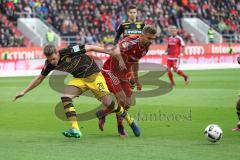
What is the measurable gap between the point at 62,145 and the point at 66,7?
33.1 meters

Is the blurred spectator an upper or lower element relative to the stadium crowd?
lower

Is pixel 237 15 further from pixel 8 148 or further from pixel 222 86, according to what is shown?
pixel 8 148

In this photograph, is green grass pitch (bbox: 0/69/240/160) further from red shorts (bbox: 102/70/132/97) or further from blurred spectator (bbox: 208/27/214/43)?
blurred spectator (bbox: 208/27/214/43)

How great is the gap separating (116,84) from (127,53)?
0.68 m

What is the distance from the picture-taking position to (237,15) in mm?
55125

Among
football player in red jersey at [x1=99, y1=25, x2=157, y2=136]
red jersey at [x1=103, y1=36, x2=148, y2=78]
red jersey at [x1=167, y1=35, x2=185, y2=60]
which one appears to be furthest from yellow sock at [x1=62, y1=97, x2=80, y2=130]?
red jersey at [x1=167, y1=35, x2=185, y2=60]

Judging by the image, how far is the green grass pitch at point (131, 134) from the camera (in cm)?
944

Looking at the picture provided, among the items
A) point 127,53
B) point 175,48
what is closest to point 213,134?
point 127,53

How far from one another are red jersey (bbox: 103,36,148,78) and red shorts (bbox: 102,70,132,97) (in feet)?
0.30

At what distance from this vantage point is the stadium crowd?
135ft

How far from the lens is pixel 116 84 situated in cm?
1242

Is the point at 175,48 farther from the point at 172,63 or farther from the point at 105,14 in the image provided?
the point at 105,14

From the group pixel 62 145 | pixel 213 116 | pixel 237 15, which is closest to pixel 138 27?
pixel 213 116

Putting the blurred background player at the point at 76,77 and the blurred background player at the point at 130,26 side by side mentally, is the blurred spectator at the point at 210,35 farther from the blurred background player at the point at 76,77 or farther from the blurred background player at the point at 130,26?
the blurred background player at the point at 76,77
